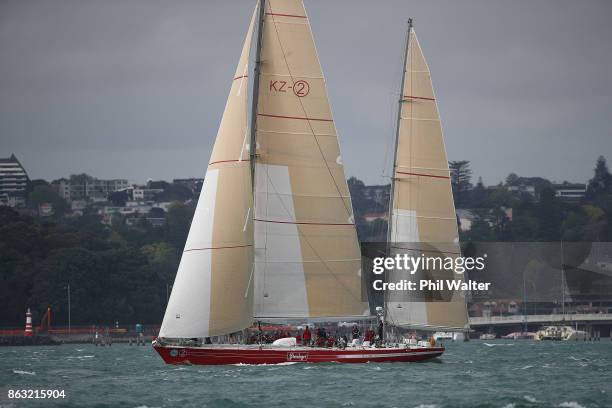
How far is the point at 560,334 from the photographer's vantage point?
150 m

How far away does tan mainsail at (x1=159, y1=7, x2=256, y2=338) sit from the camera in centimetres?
6197

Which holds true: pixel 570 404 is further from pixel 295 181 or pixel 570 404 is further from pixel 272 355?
pixel 295 181

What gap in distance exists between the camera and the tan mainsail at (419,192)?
66000 mm

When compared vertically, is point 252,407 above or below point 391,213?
below

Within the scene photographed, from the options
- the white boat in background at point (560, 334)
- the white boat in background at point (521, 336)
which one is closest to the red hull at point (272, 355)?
the white boat in background at point (560, 334)

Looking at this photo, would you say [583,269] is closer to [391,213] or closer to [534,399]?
[391,213]

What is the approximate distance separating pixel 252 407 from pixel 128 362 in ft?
104

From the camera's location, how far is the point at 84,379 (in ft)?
208

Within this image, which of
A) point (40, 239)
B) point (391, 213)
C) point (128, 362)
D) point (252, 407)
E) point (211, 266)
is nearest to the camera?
point (252, 407)

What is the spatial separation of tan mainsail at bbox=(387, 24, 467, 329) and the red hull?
2676 mm

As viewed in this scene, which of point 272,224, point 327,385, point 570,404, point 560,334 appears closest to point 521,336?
point 560,334

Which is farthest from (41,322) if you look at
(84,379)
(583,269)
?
(84,379)

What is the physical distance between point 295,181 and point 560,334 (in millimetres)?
91516

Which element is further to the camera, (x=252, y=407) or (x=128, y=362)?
(x=128, y=362)
